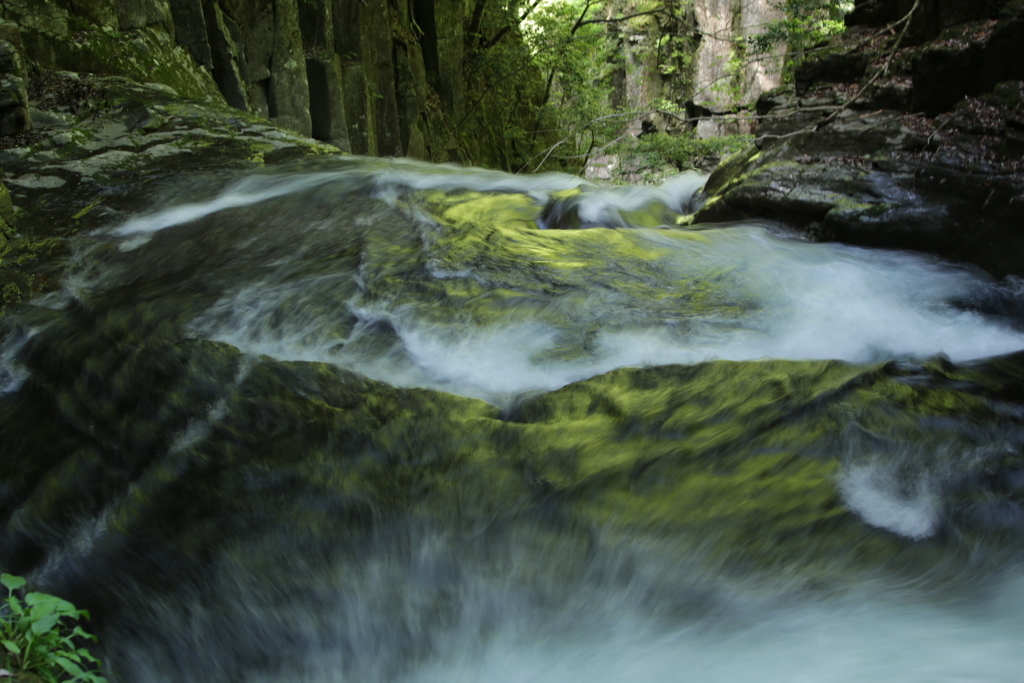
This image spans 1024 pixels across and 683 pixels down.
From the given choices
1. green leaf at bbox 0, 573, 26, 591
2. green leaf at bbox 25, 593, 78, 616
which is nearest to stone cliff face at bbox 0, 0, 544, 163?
green leaf at bbox 0, 573, 26, 591

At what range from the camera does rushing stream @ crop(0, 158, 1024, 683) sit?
2.33m

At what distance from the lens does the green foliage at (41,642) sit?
6.70ft

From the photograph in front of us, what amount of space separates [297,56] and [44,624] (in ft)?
25.5

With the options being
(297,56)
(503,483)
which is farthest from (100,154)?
(503,483)

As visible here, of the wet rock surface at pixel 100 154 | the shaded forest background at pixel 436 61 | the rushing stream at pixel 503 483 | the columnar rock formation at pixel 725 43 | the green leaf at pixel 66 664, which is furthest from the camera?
the columnar rock formation at pixel 725 43

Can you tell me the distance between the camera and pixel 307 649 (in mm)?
2352

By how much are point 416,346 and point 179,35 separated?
609cm

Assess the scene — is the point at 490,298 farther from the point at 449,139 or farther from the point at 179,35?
the point at 449,139

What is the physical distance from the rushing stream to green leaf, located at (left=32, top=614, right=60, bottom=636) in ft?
1.07

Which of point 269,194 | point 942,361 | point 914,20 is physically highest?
point 914,20

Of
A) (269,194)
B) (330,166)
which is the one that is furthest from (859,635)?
(330,166)

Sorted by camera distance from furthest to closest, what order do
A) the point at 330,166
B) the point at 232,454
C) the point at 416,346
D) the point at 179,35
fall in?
the point at 179,35 → the point at 330,166 → the point at 416,346 → the point at 232,454

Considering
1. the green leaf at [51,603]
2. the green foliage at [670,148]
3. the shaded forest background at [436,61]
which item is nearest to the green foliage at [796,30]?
the shaded forest background at [436,61]

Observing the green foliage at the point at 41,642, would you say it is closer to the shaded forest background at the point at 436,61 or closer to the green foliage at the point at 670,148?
the shaded forest background at the point at 436,61
